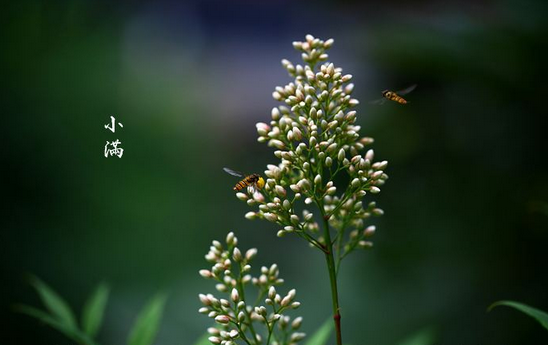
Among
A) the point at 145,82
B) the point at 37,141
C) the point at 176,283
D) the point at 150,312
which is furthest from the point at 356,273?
the point at 145,82

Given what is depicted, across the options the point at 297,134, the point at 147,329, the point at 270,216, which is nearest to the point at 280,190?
the point at 270,216

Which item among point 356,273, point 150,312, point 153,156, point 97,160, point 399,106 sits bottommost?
point 150,312

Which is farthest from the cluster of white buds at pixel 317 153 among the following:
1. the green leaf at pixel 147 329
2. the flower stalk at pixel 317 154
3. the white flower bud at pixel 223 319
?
the green leaf at pixel 147 329

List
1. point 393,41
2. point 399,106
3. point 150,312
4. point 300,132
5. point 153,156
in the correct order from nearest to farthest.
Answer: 1. point 300,132
2. point 150,312
3. point 393,41
4. point 399,106
5. point 153,156

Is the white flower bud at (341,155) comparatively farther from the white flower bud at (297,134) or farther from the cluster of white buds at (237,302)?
the cluster of white buds at (237,302)

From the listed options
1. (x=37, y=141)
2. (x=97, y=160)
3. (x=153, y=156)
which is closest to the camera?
(x=37, y=141)

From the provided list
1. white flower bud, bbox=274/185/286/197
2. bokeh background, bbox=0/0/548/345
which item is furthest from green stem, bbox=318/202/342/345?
bokeh background, bbox=0/0/548/345

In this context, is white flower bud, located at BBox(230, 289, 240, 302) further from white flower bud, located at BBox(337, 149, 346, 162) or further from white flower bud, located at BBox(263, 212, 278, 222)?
white flower bud, located at BBox(337, 149, 346, 162)

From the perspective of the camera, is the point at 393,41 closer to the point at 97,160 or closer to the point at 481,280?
the point at 481,280

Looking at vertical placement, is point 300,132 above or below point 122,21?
below
